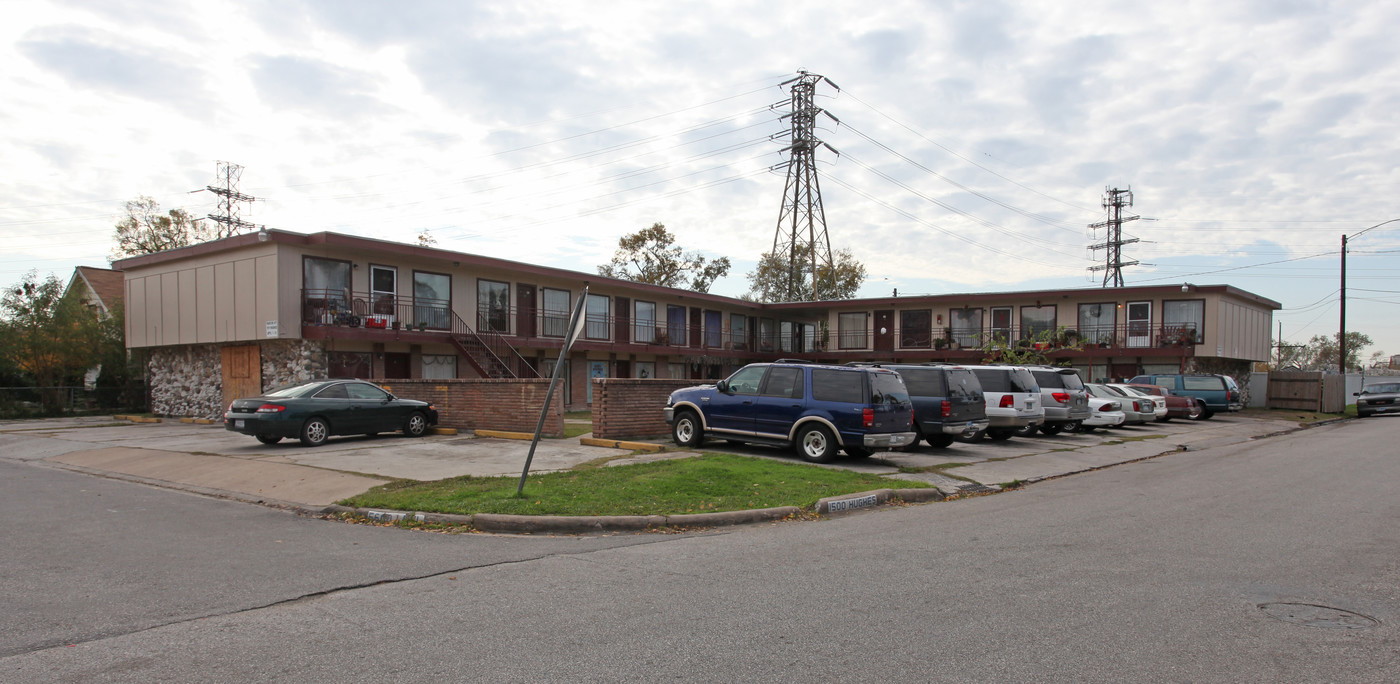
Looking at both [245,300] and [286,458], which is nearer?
[286,458]

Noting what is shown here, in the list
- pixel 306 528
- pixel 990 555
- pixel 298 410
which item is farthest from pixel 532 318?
pixel 990 555

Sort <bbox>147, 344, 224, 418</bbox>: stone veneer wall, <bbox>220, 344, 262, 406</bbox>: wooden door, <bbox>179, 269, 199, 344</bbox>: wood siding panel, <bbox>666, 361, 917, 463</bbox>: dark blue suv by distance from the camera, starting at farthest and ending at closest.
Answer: <bbox>147, 344, 224, 418</bbox>: stone veneer wall < <bbox>179, 269, 199, 344</bbox>: wood siding panel < <bbox>220, 344, 262, 406</bbox>: wooden door < <bbox>666, 361, 917, 463</bbox>: dark blue suv

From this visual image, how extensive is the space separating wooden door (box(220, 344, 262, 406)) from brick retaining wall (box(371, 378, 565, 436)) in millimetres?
6963

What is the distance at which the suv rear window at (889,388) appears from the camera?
13.6 m

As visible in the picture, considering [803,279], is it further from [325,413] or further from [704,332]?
[325,413]

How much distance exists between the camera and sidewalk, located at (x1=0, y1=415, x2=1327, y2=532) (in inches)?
424

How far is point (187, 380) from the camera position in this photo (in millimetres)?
27547

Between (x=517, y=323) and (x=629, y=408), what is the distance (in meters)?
14.2

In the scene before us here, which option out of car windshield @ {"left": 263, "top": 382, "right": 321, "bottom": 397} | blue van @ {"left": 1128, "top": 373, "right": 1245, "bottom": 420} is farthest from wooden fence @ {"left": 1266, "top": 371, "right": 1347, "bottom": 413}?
car windshield @ {"left": 263, "top": 382, "right": 321, "bottom": 397}

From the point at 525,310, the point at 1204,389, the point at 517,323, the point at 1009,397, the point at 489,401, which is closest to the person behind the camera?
the point at 1009,397

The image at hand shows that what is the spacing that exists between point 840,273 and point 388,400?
1786 inches

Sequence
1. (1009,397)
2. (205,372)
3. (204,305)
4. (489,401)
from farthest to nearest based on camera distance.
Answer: (205,372), (204,305), (489,401), (1009,397)

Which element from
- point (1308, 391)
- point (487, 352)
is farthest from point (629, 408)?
point (1308, 391)

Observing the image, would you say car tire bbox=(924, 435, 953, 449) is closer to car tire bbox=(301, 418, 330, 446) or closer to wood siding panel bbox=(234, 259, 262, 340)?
car tire bbox=(301, 418, 330, 446)
